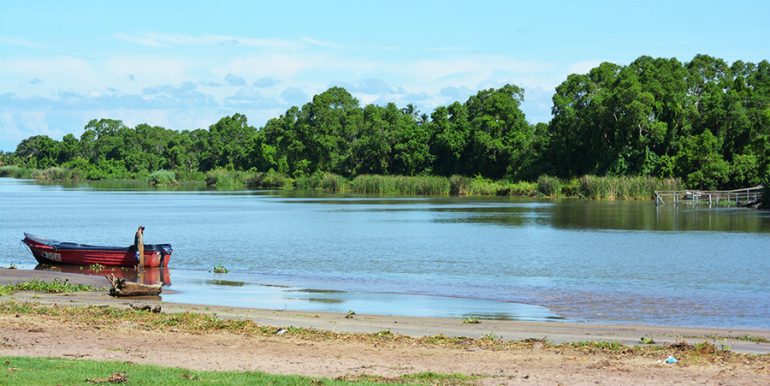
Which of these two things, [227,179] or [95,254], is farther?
[227,179]

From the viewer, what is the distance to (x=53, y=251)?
33.0 metres

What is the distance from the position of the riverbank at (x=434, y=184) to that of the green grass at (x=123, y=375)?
76.9 meters

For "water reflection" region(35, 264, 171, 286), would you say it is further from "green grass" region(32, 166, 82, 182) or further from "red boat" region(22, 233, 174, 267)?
"green grass" region(32, 166, 82, 182)

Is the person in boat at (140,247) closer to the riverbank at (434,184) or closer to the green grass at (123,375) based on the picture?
the green grass at (123,375)

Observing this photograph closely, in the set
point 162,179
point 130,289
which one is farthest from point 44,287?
point 162,179

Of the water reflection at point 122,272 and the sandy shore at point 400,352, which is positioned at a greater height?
the sandy shore at point 400,352

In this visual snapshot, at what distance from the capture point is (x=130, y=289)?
2314 centimetres

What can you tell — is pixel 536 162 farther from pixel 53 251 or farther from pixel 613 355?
pixel 613 355

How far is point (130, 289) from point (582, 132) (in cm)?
8048

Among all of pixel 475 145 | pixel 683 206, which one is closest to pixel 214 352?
pixel 683 206

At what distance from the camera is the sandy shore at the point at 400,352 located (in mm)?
12866

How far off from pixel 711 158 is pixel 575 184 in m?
14.5

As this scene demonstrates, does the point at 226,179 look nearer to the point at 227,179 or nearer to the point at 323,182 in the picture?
the point at 227,179

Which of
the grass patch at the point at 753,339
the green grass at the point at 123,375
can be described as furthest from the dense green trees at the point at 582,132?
the green grass at the point at 123,375
